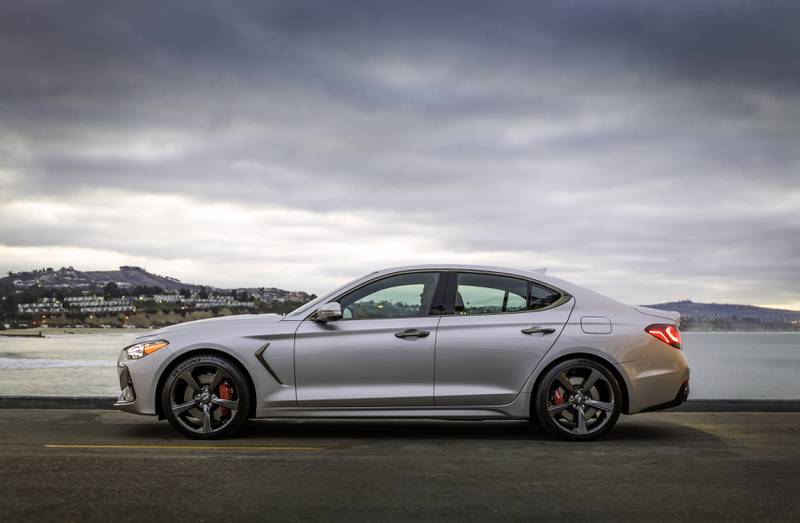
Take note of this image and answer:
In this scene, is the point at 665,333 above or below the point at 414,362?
above

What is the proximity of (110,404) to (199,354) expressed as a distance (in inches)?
119

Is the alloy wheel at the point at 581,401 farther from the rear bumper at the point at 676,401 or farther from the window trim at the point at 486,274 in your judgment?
the window trim at the point at 486,274

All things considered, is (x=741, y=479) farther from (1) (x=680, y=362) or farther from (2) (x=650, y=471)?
(1) (x=680, y=362)

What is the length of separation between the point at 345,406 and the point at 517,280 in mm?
2007

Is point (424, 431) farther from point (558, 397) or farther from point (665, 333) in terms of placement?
point (665, 333)

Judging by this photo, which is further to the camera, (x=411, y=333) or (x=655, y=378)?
(x=655, y=378)

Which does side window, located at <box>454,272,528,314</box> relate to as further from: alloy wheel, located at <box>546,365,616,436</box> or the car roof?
alloy wheel, located at <box>546,365,616,436</box>

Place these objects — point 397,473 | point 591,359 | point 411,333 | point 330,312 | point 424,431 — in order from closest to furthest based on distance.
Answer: point 397,473 < point 330,312 < point 411,333 < point 591,359 < point 424,431

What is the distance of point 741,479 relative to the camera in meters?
5.91

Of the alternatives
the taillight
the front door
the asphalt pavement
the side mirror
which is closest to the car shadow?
the asphalt pavement

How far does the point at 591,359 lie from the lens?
785 cm

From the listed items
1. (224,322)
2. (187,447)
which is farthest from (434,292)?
(187,447)

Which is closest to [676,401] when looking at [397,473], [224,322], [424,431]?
[424,431]

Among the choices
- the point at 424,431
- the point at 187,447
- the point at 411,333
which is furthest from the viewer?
the point at 424,431
